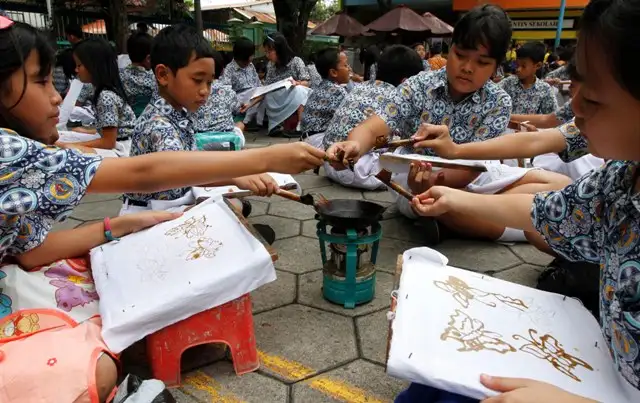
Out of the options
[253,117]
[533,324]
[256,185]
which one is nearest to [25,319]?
[256,185]

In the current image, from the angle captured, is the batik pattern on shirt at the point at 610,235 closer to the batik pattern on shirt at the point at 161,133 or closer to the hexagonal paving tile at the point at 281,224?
the batik pattern on shirt at the point at 161,133

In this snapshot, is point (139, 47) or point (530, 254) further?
point (139, 47)

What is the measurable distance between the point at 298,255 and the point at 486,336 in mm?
1712

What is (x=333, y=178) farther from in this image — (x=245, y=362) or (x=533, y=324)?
(x=533, y=324)

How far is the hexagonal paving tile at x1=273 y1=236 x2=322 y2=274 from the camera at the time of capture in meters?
2.81

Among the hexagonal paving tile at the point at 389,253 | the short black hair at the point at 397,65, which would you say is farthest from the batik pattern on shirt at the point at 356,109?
the hexagonal paving tile at the point at 389,253

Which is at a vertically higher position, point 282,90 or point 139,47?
point 139,47

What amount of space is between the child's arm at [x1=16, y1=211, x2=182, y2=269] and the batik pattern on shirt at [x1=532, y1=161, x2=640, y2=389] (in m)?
1.49

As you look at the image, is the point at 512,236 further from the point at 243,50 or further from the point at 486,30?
the point at 243,50

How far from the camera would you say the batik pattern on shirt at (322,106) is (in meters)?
6.06

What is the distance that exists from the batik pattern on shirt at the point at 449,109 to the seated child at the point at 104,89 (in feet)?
7.50

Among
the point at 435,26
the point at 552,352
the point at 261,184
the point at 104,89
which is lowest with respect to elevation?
the point at 552,352

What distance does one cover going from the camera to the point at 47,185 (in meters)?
1.44

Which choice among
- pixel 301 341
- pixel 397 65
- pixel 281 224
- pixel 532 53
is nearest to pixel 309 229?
pixel 281 224
